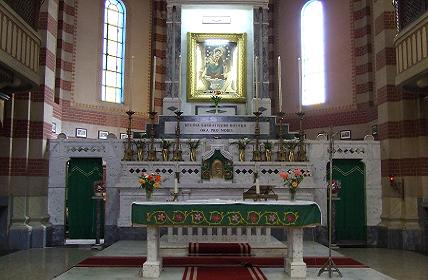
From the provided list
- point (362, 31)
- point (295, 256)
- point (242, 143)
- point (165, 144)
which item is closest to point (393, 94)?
point (242, 143)

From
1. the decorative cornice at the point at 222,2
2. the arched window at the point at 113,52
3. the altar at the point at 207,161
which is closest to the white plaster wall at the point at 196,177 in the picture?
the altar at the point at 207,161

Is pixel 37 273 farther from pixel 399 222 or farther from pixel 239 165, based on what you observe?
pixel 399 222

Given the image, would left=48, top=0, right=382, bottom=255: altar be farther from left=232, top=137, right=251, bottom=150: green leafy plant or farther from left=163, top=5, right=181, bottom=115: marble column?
left=163, top=5, right=181, bottom=115: marble column

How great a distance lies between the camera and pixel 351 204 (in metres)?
12.5

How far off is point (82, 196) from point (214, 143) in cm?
357

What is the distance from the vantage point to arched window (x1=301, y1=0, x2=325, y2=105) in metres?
17.4

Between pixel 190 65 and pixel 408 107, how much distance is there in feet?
21.0

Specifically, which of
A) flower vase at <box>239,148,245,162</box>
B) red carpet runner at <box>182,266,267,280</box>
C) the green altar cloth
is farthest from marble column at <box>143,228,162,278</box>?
flower vase at <box>239,148,245,162</box>

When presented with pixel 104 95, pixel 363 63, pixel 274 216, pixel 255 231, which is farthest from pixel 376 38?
pixel 104 95

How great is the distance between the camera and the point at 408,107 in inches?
467

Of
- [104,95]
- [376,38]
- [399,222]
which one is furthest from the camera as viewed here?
[104,95]

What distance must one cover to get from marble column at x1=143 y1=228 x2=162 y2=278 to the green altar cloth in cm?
27

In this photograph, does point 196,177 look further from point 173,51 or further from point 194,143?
point 173,51

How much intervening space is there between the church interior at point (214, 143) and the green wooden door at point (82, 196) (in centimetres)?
4
